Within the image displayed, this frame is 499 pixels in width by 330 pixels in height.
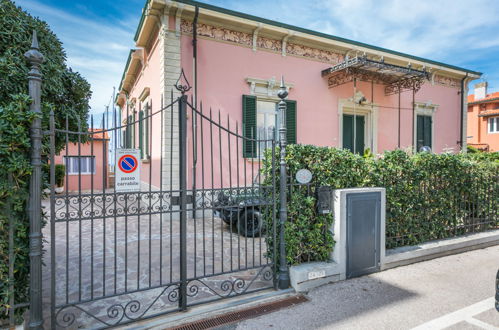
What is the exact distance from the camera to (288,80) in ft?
29.1

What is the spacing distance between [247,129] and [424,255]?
16.9 ft

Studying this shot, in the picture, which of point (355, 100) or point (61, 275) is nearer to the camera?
point (61, 275)

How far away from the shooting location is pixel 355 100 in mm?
9961

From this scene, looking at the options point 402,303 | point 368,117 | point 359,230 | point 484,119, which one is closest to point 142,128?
point 359,230

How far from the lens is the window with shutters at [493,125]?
20.5m

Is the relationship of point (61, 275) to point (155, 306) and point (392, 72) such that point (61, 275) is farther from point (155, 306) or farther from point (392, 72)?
point (392, 72)

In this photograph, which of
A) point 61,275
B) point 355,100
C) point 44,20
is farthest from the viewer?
point 355,100

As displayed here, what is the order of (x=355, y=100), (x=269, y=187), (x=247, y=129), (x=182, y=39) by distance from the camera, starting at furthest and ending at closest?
(x=355, y=100) < (x=247, y=129) < (x=182, y=39) < (x=269, y=187)

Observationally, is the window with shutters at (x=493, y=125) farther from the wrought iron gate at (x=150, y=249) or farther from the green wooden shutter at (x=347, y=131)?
the wrought iron gate at (x=150, y=249)

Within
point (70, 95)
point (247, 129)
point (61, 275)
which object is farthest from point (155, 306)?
point (247, 129)

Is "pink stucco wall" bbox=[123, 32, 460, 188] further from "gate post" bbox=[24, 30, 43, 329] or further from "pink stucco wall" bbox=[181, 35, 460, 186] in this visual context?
"gate post" bbox=[24, 30, 43, 329]

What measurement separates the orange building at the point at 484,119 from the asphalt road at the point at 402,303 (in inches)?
814

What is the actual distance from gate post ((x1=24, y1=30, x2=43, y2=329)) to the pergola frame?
7648mm

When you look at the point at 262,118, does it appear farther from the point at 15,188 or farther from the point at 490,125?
the point at 490,125
